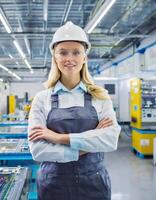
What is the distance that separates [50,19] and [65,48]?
229 inches

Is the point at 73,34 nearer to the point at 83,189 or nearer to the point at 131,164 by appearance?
the point at 83,189

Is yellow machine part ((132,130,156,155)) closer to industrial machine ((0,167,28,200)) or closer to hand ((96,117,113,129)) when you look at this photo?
industrial machine ((0,167,28,200))

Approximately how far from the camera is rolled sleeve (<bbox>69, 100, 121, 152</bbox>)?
1.37 meters

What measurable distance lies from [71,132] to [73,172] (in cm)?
20

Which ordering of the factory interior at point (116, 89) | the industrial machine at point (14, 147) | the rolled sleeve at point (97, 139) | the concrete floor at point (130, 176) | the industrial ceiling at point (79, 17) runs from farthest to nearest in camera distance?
the industrial ceiling at point (79, 17)
the concrete floor at point (130, 176)
the factory interior at point (116, 89)
the industrial machine at point (14, 147)
the rolled sleeve at point (97, 139)

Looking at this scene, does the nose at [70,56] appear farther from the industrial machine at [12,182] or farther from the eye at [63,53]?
the industrial machine at [12,182]

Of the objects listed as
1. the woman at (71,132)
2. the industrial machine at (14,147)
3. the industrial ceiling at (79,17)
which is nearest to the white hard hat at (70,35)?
the woman at (71,132)

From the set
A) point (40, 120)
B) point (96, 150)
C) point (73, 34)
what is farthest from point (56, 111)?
point (73, 34)

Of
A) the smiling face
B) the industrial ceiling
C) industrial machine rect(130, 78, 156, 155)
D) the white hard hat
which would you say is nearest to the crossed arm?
the smiling face

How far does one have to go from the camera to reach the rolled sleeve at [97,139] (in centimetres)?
Answer: 137

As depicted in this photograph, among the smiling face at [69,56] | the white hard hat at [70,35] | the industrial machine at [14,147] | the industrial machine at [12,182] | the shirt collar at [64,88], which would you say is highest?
the white hard hat at [70,35]

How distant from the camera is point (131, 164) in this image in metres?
5.65

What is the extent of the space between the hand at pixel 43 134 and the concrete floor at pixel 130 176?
2.71 meters

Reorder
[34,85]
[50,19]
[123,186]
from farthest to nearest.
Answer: [34,85] → [50,19] → [123,186]
